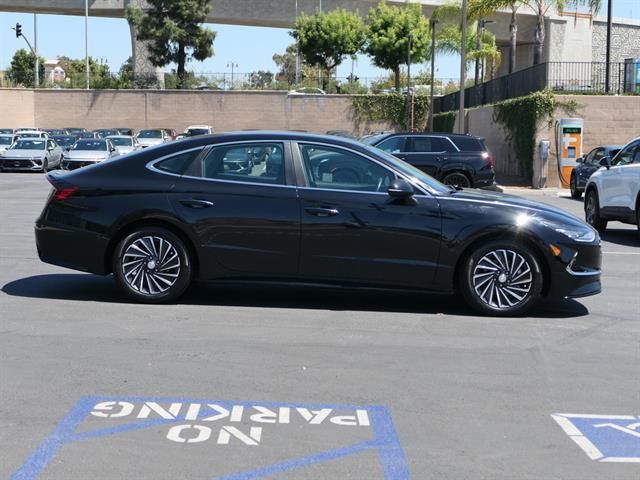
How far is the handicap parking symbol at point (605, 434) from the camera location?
202 inches

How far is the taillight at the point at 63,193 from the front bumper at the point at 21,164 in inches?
1127

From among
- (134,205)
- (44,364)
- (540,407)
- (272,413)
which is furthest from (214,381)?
(134,205)

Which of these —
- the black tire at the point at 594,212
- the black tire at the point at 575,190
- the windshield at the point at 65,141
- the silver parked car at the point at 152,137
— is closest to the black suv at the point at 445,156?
the black tire at the point at 575,190

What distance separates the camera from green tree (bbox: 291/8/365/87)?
6569 cm

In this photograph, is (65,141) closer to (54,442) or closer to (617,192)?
(617,192)

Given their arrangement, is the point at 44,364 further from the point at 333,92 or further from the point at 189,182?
the point at 333,92

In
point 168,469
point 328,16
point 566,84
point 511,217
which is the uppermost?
point 328,16

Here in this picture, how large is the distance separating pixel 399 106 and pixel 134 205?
5469 centimetres

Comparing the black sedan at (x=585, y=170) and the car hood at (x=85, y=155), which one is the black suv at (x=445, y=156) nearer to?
the black sedan at (x=585, y=170)

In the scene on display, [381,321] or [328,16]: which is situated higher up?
[328,16]

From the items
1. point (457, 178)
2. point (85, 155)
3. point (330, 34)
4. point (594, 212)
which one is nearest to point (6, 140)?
point (85, 155)

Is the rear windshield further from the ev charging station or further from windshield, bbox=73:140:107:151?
windshield, bbox=73:140:107:151

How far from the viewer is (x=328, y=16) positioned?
6612 cm

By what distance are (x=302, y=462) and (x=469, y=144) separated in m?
19.9
